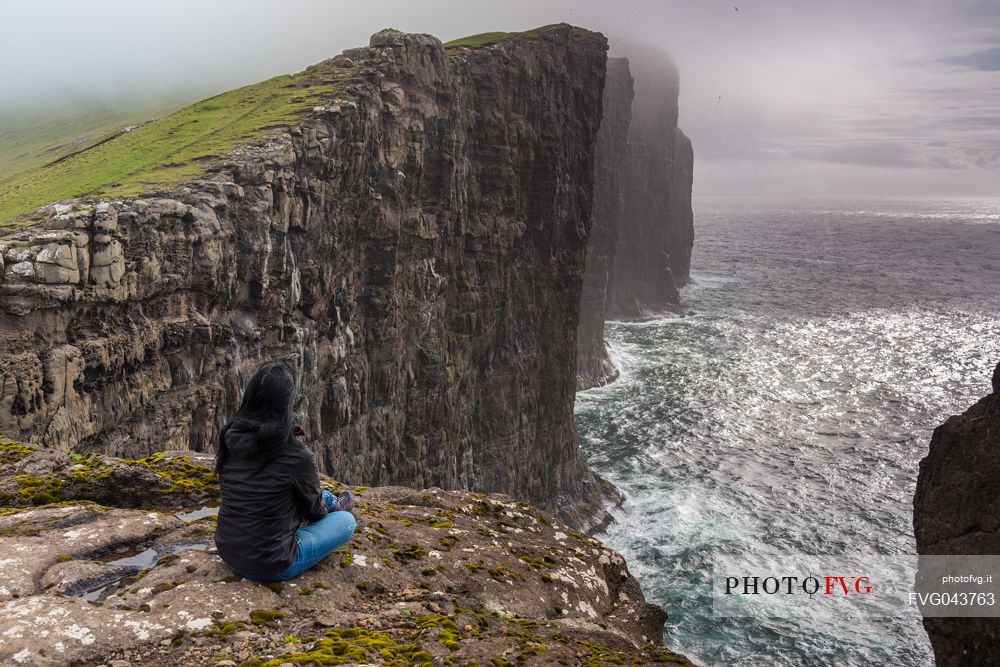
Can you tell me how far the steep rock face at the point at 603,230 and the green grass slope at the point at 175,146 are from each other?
192 ft

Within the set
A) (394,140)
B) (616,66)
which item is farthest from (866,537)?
(616,66)

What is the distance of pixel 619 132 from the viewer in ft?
393

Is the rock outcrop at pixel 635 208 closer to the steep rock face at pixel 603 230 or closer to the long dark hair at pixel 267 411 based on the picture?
the steep rock face at pixel 603 230

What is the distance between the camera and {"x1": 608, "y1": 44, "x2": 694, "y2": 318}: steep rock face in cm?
13275

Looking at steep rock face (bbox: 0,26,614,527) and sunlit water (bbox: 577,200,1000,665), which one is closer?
steep rock face (bbox: 0,26,614,527)

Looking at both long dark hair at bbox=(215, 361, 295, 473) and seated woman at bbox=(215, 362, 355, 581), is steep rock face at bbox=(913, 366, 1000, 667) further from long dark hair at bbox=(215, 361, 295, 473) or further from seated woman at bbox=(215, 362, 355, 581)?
long dark hair at bbox=(215, 361, 295, 473)

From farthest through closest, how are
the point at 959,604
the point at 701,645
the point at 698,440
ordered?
the point at 698,440, the point at 701,645, the point at 959,604

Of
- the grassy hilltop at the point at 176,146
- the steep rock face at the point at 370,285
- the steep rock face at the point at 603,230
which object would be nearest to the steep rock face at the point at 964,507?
the steep rock face at the point at 370,285

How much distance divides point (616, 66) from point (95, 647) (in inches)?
5122

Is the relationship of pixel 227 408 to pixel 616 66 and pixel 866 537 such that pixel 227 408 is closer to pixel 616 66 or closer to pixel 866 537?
pixel 866 537

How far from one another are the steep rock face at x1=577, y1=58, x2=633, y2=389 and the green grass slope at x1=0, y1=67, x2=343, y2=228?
58550mm

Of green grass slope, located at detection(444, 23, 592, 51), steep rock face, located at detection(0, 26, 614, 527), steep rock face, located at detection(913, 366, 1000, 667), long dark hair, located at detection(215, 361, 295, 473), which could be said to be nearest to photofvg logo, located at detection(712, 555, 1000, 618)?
steep rock face, located at detection(0, 26, 614, 527)

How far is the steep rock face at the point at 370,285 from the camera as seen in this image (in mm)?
21891

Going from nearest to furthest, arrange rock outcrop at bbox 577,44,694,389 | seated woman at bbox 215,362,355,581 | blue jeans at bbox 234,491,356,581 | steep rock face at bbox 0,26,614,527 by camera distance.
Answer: seated woman at bbox 215,362,355,581 → blue jeans at bbox 234,491,356,581 → steep rock face at bbox 0,26,614,527 → rock outcrop at bbox 577,44,694,389
